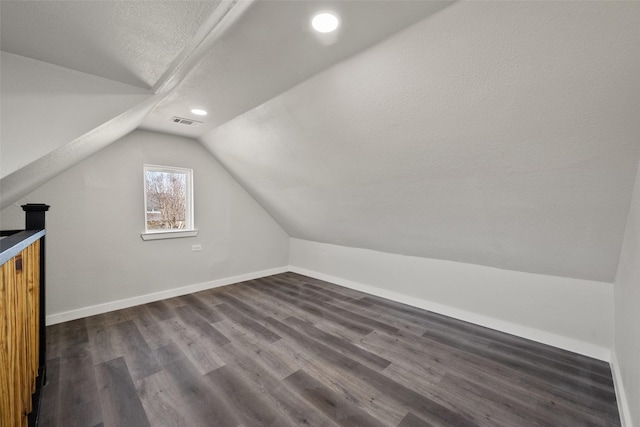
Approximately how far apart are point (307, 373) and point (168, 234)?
2.70m

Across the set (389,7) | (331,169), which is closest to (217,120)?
(331,169)

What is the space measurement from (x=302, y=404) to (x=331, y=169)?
2.08 metres

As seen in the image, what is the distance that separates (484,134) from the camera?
1.81m

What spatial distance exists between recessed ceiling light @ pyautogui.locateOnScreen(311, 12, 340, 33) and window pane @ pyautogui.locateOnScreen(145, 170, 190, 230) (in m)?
3.15

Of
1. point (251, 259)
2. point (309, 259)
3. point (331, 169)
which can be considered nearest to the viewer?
point (331, 169)

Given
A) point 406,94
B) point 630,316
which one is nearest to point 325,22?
point 406,94

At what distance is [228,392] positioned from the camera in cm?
192

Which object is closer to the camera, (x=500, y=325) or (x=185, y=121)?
(x=500, y=325)

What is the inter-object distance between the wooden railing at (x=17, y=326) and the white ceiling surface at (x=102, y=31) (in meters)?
0.87

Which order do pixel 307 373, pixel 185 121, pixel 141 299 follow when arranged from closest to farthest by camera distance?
pixel 307 373, pixel 185 121, pixel 141 299

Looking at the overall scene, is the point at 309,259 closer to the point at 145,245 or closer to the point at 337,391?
the point at 145,245

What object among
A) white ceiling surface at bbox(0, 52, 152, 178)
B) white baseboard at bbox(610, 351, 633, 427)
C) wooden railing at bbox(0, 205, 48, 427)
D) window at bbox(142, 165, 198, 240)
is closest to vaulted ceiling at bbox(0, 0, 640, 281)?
white ceiling surface at bbox(0, 52, 152, 178)

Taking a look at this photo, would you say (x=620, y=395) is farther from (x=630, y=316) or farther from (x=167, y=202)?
(x=167, y=202)

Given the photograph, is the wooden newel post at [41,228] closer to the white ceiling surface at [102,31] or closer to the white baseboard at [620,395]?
the white ceiling surface at [102,31]
